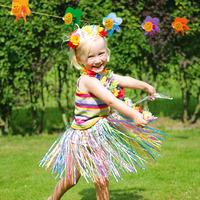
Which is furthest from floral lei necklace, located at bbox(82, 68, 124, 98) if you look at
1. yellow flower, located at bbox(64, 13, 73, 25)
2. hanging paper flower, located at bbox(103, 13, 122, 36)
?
yellow flower, located at bbox(64, 13, 73, 25)

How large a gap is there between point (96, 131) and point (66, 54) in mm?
3845

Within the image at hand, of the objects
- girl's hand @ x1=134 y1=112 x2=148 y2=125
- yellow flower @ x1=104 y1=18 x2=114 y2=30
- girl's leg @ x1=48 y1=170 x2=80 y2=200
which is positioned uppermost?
yellow flower @ x1=104 y1=18 x2=114 y2=30

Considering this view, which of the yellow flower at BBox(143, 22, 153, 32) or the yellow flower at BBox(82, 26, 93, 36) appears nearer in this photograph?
the yellow flower at BBox(82, 26, 93, 36)

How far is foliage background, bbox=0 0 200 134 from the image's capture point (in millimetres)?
7859

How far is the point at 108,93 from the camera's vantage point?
13.5ft

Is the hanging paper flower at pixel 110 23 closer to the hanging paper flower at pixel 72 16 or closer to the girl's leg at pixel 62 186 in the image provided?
the hanging paper flower at pixel 72 16

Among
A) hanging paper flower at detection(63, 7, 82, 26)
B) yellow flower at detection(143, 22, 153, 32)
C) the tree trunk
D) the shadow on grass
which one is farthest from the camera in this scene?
the tree trunk

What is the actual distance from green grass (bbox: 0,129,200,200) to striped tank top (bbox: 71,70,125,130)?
1.14m

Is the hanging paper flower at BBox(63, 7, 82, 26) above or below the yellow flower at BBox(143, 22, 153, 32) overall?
above

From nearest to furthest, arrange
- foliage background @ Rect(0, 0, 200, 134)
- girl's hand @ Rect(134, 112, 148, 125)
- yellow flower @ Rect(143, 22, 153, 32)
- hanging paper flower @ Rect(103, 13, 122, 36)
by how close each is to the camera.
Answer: girl's hand @ Rect(134, 112, 148, 125)
hanging paper flower @ Rect(103, 13, 122, 36)
yellow flower @ Rect(143, 22, 153, 32)
foliage background @ Rect(0, 0, 200, 134)

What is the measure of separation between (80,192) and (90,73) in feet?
5.10

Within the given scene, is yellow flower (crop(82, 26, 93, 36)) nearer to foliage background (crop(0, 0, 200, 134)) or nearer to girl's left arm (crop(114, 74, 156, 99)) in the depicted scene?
girl's left arm (crop(114, 74, 156, 99))

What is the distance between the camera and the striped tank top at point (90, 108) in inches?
170

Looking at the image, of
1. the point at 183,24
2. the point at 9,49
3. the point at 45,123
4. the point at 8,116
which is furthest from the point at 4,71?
the point at 183,24
